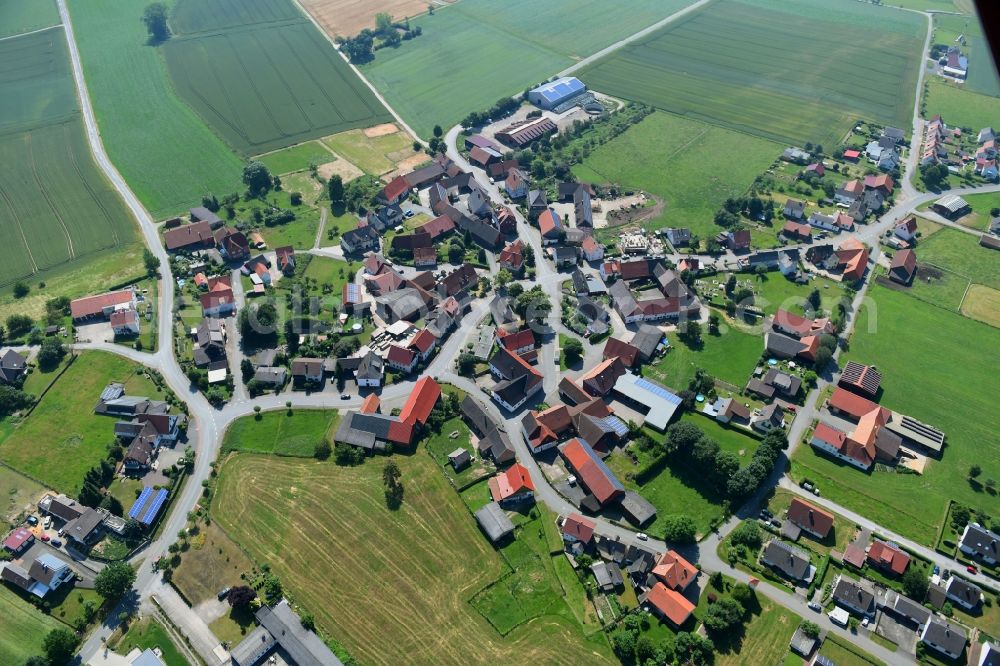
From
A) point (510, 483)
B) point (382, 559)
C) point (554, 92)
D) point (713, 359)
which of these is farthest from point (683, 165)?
point (382, 559)

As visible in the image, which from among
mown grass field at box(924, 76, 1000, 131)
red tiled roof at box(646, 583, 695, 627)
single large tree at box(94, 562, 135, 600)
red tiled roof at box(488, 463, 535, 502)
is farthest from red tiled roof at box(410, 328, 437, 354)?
mown grass field at box(924, 76, 1000, 131)

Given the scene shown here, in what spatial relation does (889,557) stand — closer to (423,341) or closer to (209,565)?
(423,341)

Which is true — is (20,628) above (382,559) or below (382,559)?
above

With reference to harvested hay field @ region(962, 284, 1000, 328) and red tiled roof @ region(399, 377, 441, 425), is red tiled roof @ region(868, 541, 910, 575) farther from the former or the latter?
red tiled roof @ region(399, 377, 441, 425)

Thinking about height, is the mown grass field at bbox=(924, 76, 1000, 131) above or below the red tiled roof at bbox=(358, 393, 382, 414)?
above

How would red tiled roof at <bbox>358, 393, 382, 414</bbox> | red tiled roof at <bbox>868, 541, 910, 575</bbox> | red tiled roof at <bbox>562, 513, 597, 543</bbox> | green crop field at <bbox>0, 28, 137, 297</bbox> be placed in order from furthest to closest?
green crop field at <bbox>0, 28, 137, 297</bbox> → red tiled roof at <bbox>358, 393, 382, 414</bbox> → red tiled roof at <bbox>562, 513, 597, 543</bbox> → red tiled roof at <bbox>868, 541, 910, 575</bbox>
